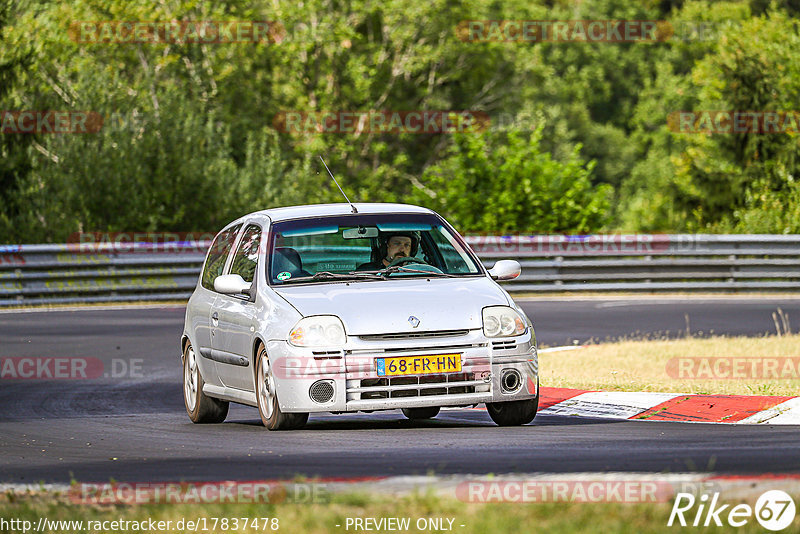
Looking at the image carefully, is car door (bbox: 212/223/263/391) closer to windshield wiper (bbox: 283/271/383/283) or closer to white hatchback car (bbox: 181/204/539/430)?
white hatchback car (bbox: 181/204/539/430)

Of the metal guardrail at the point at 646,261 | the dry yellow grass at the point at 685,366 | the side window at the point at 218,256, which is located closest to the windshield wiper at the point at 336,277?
the side window at the point at 218,256

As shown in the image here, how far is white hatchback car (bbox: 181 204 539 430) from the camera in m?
9.25

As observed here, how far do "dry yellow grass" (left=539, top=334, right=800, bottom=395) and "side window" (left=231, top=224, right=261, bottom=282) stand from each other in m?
3.12

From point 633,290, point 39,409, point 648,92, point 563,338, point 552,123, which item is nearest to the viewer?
point 39,409

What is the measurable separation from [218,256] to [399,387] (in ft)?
9.53

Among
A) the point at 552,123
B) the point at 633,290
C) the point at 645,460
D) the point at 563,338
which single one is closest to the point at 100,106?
the point at 633,290

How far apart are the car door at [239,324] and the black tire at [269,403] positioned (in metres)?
0.17

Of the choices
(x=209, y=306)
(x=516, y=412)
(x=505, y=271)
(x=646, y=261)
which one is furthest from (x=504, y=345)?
(x=646, y=261)

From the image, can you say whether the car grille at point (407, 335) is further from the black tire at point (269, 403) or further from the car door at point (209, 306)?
the car door at point (209, 306)

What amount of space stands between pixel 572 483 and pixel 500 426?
3456 millimetres

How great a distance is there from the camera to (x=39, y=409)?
40.1 ft

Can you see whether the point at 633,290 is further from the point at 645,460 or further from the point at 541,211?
the point at 645,460

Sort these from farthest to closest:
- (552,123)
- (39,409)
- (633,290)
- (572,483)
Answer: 1. (552,123)
2. (633,290)
3. (39,409)
4. (572,483)

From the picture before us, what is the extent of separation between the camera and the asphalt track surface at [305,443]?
7.41 meters
